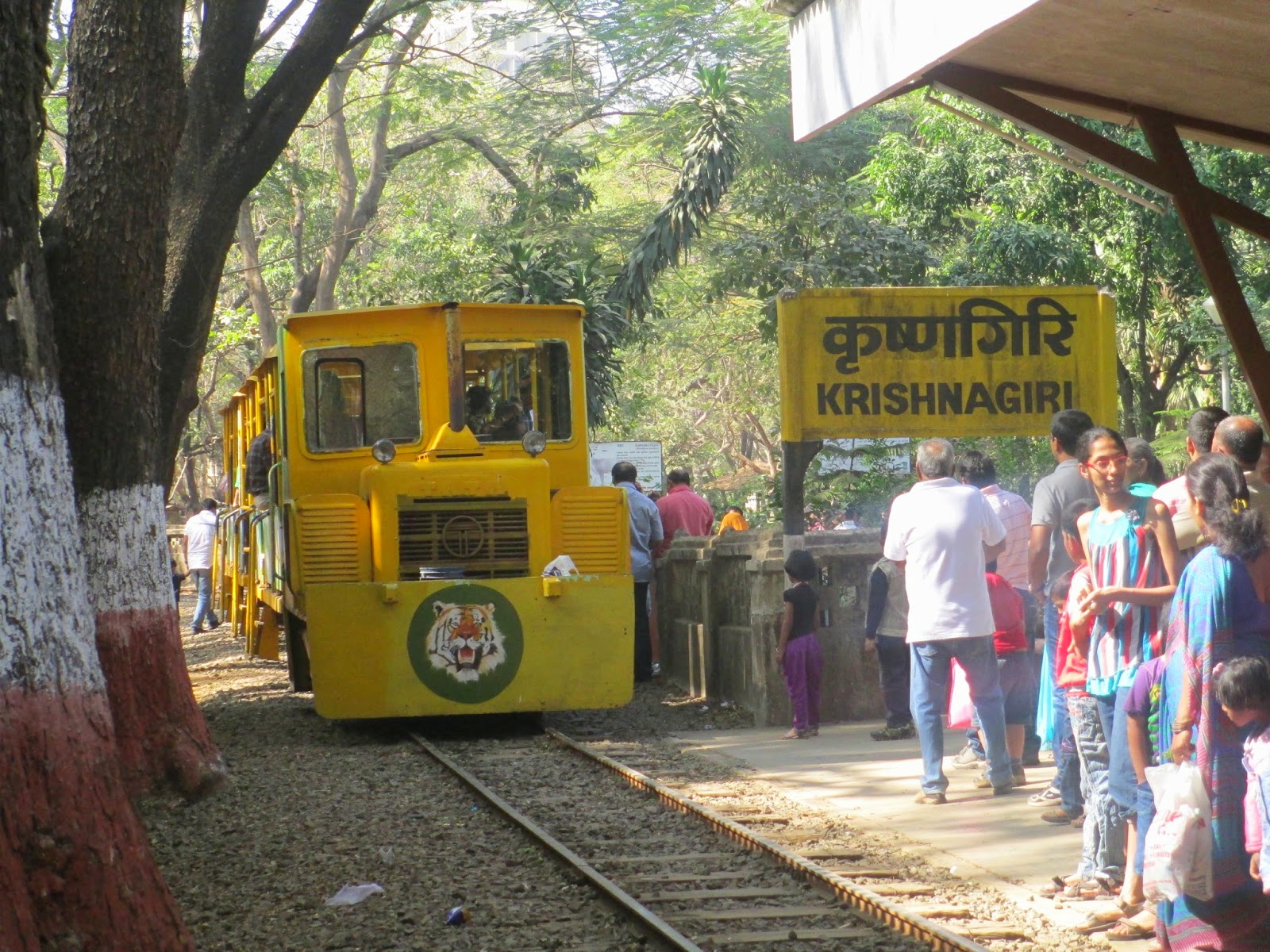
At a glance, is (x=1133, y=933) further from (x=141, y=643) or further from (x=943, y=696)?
(x=141, y=643)

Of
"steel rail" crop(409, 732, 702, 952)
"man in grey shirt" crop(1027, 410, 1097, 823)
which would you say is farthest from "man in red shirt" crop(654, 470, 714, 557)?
"man in grey shirt" crop(1027, 410, 1097, 823)

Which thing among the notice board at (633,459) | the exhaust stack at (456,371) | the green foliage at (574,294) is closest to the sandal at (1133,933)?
the exhaust stack at (456,371)

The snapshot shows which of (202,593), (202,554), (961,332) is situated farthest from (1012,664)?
(202,593)

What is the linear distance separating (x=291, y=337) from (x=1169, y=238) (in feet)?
39.5

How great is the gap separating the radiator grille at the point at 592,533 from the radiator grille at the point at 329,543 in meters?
1.48

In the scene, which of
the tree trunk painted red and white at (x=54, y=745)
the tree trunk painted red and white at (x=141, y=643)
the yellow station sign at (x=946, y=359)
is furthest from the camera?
the yellow station sign at (x=946, y=359)

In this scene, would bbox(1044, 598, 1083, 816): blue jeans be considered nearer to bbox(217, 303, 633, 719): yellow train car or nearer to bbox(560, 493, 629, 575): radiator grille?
bbox(217, 303, 633, 719): yellow train car

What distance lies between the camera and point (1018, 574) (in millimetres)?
8633

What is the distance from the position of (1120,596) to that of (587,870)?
256 centimetres

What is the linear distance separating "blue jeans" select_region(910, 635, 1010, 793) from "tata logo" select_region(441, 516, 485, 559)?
153 inches

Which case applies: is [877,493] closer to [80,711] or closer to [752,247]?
[752,247]

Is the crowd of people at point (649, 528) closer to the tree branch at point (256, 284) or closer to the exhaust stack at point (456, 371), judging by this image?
the exhaust stack at point (456, 371)

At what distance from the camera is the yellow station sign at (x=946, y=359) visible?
10141mm

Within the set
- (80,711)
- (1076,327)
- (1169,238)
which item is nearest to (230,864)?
(80,711)
